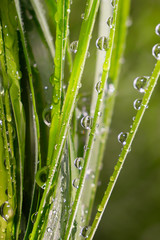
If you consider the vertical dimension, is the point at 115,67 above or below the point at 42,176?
above

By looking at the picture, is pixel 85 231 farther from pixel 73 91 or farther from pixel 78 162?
pixel 73 91

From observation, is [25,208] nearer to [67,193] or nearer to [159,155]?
[67,193]

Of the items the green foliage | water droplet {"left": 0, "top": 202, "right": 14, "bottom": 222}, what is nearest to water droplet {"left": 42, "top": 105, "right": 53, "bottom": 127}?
the green foliage

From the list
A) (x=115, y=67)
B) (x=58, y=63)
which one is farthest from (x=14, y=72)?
(x=115, y=67)

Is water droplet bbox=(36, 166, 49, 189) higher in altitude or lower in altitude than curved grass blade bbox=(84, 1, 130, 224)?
lower

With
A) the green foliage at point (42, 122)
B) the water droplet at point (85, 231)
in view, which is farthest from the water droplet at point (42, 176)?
the water droplet at point (85, 231)

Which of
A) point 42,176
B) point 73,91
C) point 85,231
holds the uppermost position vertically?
point 73,91

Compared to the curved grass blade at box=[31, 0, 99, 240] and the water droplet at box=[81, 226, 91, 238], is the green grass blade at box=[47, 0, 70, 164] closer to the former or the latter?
the curved grass blade at box=[31, 0, 99, 240]

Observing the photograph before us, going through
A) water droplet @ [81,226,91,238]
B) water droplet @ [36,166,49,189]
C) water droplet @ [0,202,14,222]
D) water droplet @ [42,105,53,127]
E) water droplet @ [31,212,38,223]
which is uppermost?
water droplet @ [42,105,53,127]

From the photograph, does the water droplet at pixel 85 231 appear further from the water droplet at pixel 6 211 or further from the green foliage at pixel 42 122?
the water droplet at pixel 6 211
